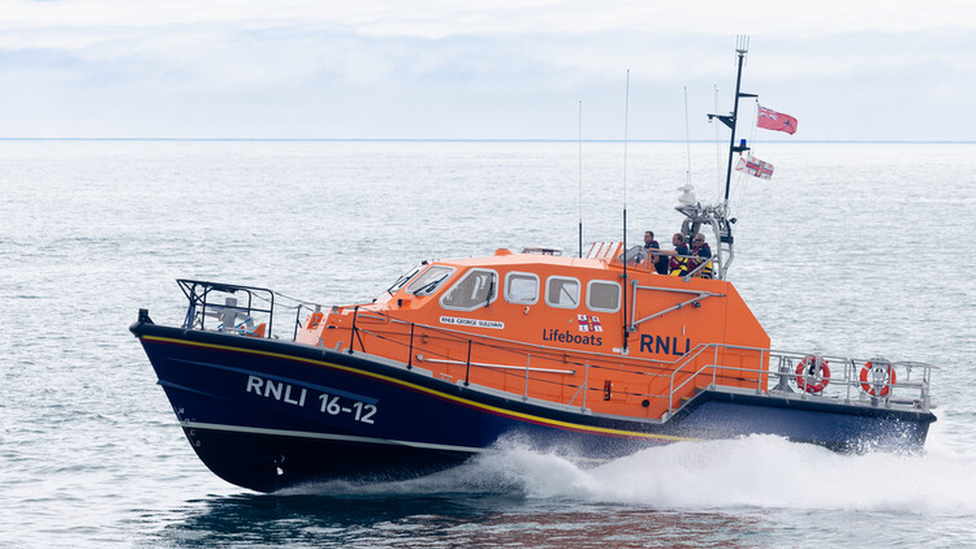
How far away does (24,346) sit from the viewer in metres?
22.4

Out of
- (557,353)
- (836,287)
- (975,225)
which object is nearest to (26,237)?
(836,287)

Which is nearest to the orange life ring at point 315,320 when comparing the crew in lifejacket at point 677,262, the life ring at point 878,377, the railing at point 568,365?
the railing at point 568,365

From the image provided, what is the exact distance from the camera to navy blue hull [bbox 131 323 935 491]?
12148 mm

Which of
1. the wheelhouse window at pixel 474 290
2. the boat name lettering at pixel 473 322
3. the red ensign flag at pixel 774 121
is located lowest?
the boat name lettering at pixel 473 322

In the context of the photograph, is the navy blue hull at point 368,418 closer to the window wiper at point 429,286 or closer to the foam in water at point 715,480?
the foam in water at point 715,480

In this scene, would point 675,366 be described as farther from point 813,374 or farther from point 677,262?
point 813,374

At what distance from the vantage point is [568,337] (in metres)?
13.0

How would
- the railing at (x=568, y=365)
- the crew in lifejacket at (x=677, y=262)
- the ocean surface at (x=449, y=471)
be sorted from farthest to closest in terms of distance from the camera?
the crew in lifejacket at (x=677, y=262)
the railing at (x=568, y=365)
the ocean surface at (x=449, y=471)

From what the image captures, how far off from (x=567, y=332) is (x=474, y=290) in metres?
1.16

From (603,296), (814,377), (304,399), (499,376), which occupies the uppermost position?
(603,296)

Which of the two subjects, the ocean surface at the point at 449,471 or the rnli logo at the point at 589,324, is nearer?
the ocean surface at the point at 449,471

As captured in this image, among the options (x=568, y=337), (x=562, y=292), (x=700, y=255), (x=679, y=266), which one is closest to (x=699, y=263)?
(x=700, y=255)

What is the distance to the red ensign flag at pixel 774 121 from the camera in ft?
45.5

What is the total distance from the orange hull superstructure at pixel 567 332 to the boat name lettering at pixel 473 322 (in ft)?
0.04
